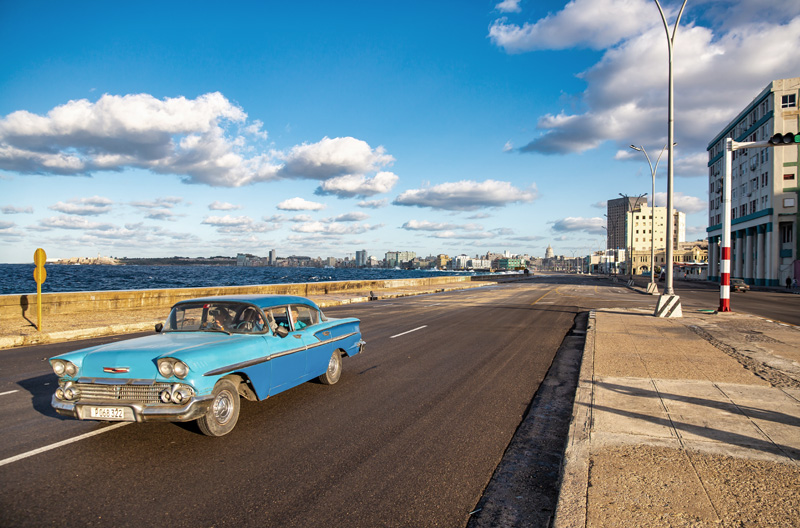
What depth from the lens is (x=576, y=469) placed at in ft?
13.8

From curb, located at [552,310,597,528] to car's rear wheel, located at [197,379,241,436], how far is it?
3596 millimetres

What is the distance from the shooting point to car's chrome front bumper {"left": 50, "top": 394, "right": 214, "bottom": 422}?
15.5 feet

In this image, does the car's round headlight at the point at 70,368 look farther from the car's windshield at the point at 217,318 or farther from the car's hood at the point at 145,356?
the car's windshield at the point at 217,318

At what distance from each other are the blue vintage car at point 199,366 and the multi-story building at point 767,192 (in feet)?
203

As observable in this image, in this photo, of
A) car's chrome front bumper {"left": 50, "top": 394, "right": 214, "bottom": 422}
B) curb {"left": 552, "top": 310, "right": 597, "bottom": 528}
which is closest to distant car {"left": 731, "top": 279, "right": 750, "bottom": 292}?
curb {"left": 552, "top": 310, "right": 597, "bottom": 528}

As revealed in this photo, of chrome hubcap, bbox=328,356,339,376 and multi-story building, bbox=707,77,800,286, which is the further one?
multi-story building, bbox=707,77,800,286

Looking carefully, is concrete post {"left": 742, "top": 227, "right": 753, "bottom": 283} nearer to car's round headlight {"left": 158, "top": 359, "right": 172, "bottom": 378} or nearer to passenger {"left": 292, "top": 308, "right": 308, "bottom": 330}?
passenger {"left": 292, "top": 308, "right": 308, "bottom": 330}

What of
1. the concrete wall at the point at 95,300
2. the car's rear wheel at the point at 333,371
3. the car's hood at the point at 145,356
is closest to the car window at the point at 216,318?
the car's hood at the point at 145,356

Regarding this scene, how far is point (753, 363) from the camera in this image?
888 centimetres

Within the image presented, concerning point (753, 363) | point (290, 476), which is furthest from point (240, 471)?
point (753, 363)

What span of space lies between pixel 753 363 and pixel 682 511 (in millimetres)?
7111

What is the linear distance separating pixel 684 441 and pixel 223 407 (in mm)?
4970

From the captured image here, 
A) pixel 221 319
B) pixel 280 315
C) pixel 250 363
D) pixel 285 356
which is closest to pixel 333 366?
pixel 280 315

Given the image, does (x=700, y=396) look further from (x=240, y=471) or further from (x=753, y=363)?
(x=240, y=471)
